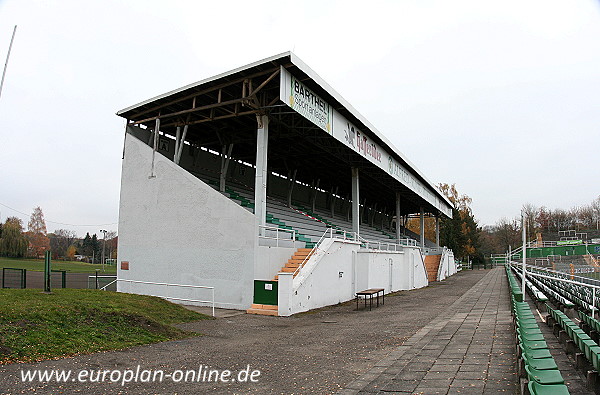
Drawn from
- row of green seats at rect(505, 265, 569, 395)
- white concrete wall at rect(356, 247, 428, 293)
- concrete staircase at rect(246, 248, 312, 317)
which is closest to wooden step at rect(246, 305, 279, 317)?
concrete staircase at rect(246, 248, 312, 317)

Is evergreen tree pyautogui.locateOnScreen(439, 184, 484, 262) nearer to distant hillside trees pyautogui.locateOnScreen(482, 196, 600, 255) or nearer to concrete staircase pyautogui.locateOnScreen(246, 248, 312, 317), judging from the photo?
distant hillside trees pyautogui.locateOnScreen(482, 196, 600, 255)

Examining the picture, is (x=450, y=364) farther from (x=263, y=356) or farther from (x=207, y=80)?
(x=207, y=80)

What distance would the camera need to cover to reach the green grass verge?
7676 mm

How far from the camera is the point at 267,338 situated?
35.7 ft

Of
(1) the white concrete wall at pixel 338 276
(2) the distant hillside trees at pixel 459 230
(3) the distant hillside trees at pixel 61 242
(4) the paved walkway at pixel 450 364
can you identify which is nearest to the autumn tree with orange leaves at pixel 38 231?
(3) the distant hillside trees at pixel 61 242

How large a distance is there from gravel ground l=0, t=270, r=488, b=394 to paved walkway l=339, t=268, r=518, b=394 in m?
0.41

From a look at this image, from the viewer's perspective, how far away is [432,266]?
141 feet

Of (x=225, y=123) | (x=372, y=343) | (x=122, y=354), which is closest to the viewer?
(x=122, y=354)

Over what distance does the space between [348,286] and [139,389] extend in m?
14.7

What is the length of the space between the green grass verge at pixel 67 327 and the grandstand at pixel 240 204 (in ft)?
15.5

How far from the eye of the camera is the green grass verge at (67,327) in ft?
25.2

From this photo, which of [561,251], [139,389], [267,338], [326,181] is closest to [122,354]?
[139,389]

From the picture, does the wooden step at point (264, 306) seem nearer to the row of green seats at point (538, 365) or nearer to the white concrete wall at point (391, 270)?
the white concrete wall at point (391, 270)

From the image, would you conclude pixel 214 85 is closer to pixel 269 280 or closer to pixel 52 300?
pixel 269 280
